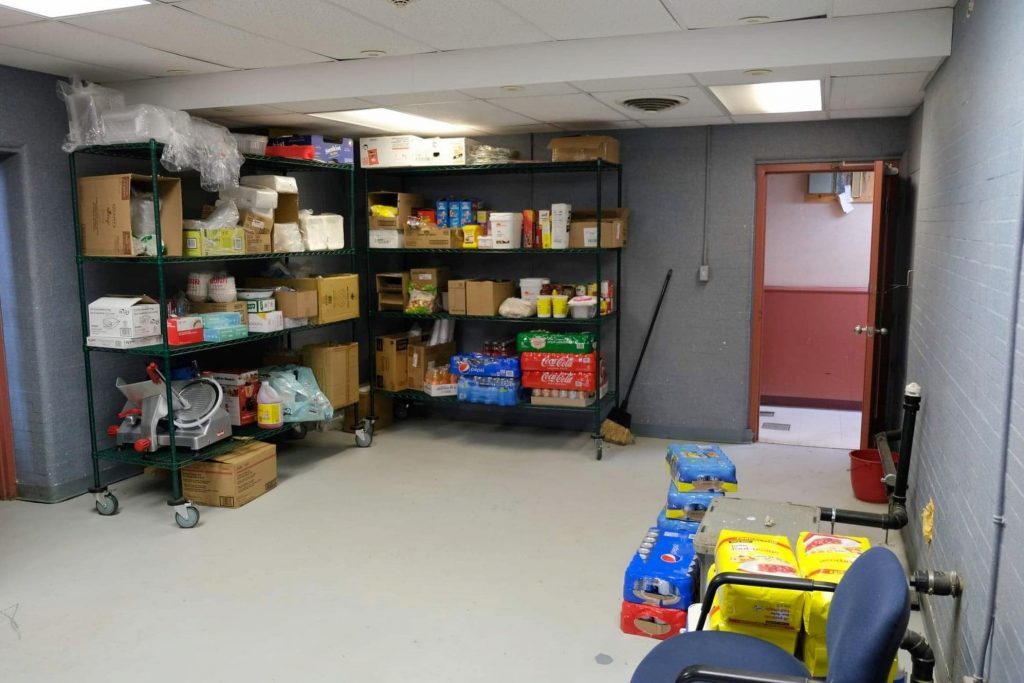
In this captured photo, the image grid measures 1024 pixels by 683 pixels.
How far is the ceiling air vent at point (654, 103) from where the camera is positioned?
14.7 ft

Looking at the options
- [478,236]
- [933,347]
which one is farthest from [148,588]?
[933,347]

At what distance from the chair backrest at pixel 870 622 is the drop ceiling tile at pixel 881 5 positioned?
7.38ft

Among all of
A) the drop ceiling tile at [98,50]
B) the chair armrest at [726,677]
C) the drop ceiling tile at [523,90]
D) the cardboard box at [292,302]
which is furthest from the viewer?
the cardboard box at [292,302]

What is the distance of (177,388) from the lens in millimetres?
4582

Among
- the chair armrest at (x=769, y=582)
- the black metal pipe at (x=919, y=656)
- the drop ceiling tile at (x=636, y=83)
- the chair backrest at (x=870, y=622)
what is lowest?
the black metal pipe at (x=919, y=656)

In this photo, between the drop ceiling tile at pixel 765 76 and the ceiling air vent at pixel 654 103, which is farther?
the ceiling air vent at pixel 654 103

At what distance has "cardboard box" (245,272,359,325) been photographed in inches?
206

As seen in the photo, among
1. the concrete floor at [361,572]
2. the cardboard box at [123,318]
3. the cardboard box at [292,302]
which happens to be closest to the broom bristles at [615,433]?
the concrete floor at [361,572]

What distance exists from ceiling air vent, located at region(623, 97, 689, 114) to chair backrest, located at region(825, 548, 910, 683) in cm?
318

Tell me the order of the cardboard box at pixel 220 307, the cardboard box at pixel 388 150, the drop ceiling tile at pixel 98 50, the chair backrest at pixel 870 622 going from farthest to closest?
the cardboard box at pixel 388 150 < the cardboard box at pixel 220 307 < the drop ceiling tile at pixel 98 50 < the chair backrest at pixel 870 622

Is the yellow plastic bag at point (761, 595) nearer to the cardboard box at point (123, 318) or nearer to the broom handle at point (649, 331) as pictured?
the cardboard box at point (123, 318)

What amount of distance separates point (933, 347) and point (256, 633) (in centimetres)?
299

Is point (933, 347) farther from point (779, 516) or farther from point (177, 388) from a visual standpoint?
point (177, 388)

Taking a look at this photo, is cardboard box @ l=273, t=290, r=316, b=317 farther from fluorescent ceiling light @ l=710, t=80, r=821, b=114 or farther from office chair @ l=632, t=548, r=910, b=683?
office chair @ l=632, t=548, r=910, b=683
